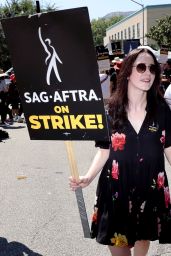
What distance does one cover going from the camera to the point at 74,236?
4645 mm

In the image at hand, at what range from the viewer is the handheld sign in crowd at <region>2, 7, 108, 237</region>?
8.37ft

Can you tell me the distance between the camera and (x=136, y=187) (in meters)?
2.86

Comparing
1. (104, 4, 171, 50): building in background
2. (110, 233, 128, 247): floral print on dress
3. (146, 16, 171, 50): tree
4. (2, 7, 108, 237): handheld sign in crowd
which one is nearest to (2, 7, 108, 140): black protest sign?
(2, 7, 108, 237): handheld sign in crowd

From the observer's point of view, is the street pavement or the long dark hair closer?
the long dark hair

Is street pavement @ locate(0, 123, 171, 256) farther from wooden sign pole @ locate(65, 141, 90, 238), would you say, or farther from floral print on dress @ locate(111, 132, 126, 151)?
floral print on dress @ locate(111, 132, 126, 151)

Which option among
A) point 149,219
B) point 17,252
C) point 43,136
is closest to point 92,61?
point 43,136

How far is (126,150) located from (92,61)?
648 millimetres

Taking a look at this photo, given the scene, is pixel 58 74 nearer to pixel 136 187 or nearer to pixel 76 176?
pixel 76 176

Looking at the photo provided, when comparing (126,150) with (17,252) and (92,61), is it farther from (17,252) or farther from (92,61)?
(17,252)

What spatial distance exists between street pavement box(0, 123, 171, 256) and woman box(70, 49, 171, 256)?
1.42 m

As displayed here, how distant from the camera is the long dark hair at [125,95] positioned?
291 centimetres

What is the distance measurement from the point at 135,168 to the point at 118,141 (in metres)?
0.21

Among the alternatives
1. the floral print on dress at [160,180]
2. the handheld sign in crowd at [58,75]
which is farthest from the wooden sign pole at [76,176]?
the floral print on dress at [160,180]

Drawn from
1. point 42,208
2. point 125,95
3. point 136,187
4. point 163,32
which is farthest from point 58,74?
point 163,32
